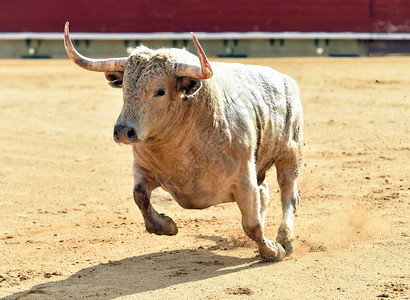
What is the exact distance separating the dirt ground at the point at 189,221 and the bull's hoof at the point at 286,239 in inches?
2.5

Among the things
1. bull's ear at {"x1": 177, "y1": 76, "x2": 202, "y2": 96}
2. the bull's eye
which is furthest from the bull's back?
the bull's eye

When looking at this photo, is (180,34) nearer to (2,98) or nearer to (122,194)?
(2,98)

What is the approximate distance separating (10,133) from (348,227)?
4889mm

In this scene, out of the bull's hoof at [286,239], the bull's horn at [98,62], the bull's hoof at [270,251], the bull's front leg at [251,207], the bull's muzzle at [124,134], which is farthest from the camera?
the bull's hoof at [286,239]

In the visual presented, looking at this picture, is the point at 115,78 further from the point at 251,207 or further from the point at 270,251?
the point at 270,251

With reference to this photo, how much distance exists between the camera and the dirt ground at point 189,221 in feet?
13.1

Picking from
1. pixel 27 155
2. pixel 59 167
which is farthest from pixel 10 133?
pixel 59 167

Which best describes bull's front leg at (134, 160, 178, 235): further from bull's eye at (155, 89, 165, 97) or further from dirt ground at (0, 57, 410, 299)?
bull's eye at (155, 89, 165, 97)

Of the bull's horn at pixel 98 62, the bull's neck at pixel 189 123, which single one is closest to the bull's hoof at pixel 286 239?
the bull's neck at pixel 189 123

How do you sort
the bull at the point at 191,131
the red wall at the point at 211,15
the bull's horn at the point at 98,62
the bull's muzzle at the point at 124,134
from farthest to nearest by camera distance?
the red wall at the point at 211,15 → the bull's horn at the point at 98,62 → the bull at the point at 191,131 → the bull's muzzle at the point at 124,134

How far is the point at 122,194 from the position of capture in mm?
6410

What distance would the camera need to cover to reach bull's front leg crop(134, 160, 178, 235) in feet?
14.1

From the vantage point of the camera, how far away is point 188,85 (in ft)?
13.0

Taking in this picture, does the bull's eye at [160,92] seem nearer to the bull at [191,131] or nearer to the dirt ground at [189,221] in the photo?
the bull at [191,131]
